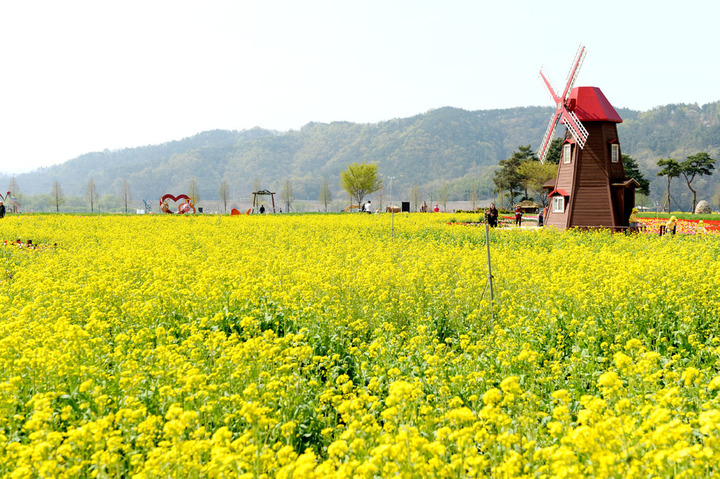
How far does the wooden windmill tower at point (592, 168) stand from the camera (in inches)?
1233

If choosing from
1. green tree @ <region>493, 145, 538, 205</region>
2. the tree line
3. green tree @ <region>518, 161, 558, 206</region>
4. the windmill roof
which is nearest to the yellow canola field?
the windmill roof

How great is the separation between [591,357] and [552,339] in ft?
2.64

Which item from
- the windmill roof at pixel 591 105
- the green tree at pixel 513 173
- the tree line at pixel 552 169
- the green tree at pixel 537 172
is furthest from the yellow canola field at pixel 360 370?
the green tree at pixel 513 173

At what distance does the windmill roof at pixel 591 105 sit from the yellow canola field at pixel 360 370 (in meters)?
20.4

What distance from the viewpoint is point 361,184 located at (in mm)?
106250

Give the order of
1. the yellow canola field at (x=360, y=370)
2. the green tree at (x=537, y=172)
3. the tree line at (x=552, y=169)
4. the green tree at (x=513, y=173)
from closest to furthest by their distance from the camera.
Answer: the yellow canola field at (x=360, y=370)
the green tree at (x=537, y=172)
the tree line at (x=552, y=169)
the green tree at (x=513, y=173)

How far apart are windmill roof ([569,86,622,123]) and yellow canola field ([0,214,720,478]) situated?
2041cm

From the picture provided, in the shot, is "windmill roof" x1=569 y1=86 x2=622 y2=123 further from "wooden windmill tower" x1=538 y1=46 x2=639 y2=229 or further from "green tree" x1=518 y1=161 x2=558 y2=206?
"green tree" x1=518 y1=161 x2=558 y2=206

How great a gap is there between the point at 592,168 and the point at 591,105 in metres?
4.22

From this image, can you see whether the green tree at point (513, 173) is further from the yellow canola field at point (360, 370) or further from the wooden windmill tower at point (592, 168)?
the yellow canola field at point (360, 370)

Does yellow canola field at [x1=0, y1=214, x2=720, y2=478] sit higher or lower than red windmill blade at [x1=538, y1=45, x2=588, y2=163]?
lower

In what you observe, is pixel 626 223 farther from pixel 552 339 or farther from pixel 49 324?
pixel 49 324

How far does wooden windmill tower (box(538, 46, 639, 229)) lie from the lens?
31.3 metres

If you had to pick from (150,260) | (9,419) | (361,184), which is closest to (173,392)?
(9,419)
